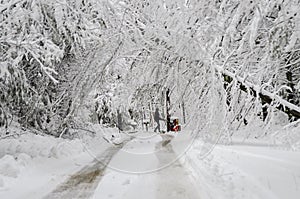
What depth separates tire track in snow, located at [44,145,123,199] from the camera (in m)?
6.49

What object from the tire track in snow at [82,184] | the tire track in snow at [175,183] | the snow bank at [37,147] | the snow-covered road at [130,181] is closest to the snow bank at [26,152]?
the snow bank at [37,147]

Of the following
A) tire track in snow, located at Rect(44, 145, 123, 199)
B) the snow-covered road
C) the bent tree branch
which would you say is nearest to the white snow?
the snow-covered road

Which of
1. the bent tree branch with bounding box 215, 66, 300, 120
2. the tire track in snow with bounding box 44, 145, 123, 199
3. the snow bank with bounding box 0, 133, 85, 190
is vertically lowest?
the tire track in snow with bounding box 44, 145, 123, 199

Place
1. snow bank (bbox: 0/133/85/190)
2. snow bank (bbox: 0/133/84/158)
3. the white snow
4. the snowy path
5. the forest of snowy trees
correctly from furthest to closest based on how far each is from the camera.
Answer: snow bank (bbox: 0/133/84/158) → snow bank (bbox: 0/133/85/190) → the snowy path → the white snow → the forest of snowy trees

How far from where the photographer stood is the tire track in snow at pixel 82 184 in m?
6.49

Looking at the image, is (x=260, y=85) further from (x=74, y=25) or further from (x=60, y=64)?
(x=60, y=64)

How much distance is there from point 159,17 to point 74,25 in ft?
12.0

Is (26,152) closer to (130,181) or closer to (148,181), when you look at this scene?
(130,181)

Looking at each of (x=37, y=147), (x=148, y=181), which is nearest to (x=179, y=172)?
(x=148, y=181)

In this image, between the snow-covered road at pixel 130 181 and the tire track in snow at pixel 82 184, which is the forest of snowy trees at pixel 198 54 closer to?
the snow-covered road at pixel 130 181

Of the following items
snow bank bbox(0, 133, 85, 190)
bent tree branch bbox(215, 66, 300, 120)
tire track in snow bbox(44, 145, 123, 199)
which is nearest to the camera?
bent tree branch bbox(215, 66, 300, 120)

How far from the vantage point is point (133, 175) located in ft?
27.1

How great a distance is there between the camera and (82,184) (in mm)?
7410

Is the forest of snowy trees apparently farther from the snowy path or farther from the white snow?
the snowy path
